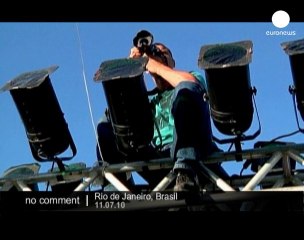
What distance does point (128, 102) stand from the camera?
4.94 m

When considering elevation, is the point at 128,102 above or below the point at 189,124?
above

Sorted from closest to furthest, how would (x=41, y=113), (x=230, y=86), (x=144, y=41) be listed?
1. (x=230, y=86)
2. (x=41, y=113)
3. (x=144, y=41)

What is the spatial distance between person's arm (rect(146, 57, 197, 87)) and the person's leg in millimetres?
110

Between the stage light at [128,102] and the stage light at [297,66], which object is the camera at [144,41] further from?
the stage light at [297,66]

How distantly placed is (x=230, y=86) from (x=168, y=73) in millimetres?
390

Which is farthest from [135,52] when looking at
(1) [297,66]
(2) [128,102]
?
(1) [297,66]

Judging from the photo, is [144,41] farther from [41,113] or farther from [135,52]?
[41,113]

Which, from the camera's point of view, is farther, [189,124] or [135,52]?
[135,52]

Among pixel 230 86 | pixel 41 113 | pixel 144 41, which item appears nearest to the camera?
pixel 230 86

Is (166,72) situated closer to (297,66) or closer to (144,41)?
(144,41)

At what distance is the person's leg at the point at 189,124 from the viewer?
4.86 m

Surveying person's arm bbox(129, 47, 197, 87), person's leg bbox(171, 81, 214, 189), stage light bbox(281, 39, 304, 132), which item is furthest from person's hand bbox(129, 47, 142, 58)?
stage light bbox(281, 39, 304, 132)

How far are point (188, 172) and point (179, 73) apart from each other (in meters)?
0.55

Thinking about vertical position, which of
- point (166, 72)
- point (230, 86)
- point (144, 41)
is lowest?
point (230, 86)
